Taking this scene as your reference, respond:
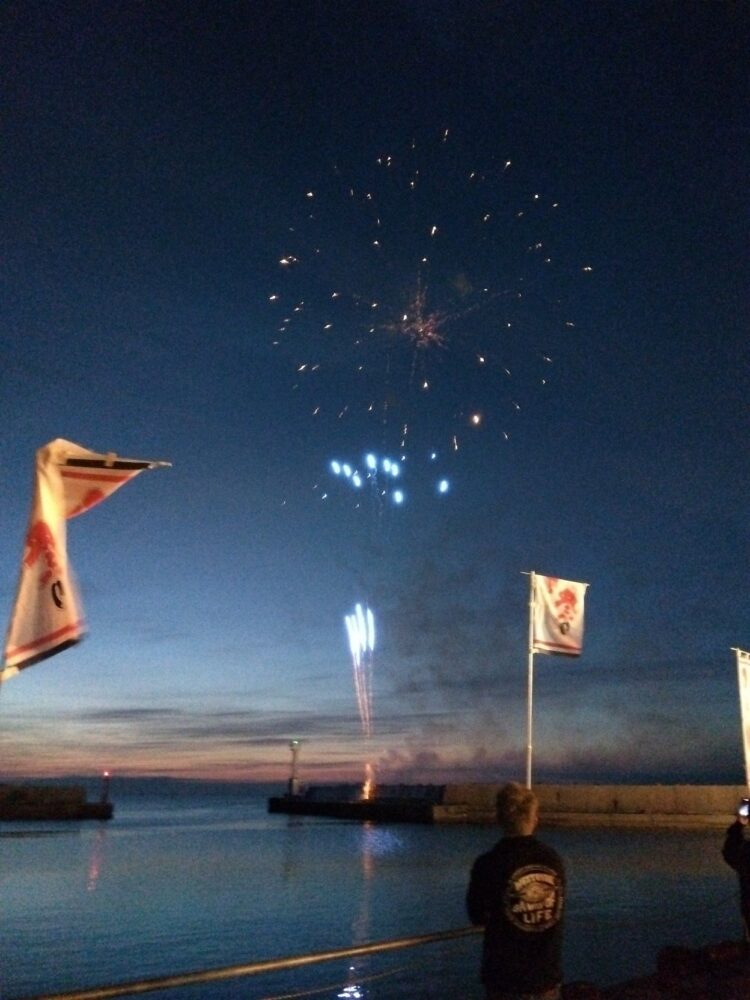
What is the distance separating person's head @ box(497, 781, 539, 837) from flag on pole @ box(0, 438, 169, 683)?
88.3 inches

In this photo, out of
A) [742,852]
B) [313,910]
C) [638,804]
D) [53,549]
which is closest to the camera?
[53,549]

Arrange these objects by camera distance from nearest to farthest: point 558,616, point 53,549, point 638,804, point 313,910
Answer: point 53,549 → point 558,616 → point 313,910 → point 638,804

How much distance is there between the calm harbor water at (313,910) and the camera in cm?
1992

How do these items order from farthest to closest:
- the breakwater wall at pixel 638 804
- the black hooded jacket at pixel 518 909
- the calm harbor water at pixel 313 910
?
1. the breakwater wall at pixel 638 804
2. the calm harbor water at pixel 313 910
3. the black hooded jacket at pixel 518 909

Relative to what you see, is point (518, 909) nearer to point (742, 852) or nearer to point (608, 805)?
point (742, 852)

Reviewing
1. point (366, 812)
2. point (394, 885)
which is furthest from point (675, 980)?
point (366, 812)

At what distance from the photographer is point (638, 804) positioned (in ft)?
211

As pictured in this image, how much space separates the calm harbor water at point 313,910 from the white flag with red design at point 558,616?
5.17 metres

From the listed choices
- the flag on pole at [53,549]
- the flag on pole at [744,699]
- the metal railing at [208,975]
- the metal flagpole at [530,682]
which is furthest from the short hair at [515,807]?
the flag on pole at [744,699]

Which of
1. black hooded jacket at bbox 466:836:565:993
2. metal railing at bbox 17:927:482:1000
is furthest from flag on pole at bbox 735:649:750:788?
black hooded jacket at bbox 466:836:565:993

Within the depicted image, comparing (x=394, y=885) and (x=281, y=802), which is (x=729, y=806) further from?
(x=281, y=802)

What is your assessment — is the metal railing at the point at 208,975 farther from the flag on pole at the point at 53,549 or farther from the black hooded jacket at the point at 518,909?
the flag on pole at the point at 53,549

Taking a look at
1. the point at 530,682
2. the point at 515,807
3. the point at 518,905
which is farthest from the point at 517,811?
the point at 530,682

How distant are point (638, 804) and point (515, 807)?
2519 inches
